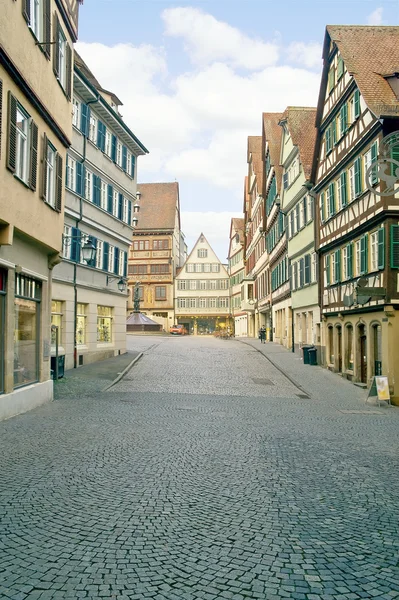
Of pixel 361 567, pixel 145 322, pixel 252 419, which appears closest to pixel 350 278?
pixel 252 419

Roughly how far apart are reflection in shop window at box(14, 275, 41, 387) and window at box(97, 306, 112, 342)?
11300 millimetres

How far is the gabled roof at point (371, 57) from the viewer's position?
766 inches

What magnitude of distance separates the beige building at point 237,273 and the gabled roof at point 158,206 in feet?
27.1

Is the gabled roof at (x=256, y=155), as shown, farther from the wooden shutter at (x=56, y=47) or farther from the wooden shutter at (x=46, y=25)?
the wooden shutter at (x=46, y=25)

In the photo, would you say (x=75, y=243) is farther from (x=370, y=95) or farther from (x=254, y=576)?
(x=254, y=576)

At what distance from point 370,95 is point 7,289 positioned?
14.3m

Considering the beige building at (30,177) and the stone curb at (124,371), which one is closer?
the beige building at (30,177)

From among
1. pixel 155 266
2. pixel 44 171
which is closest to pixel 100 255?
pixel 44 171

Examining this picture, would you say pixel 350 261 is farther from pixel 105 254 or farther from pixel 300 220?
pixel 105 254

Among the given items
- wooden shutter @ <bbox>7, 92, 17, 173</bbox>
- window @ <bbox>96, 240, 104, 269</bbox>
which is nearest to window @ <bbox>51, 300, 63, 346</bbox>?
window @ <bbox>96, 240, 104, 269</bbox>

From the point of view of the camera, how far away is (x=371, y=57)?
72.9ft

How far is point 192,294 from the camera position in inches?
2926

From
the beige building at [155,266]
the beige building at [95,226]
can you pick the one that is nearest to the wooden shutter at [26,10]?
the beige building at [95,226]

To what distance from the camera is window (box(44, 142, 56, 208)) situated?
1447cm
